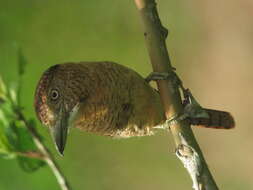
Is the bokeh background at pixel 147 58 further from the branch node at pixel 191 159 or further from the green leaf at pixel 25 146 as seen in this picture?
the branch node at pixel 191 159

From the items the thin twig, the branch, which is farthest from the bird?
the thin twig

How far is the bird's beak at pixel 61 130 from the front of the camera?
2662 mm

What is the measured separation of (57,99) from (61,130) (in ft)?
0.70

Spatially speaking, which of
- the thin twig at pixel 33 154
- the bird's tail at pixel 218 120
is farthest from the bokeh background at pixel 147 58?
the thin twig at pixel 33 154

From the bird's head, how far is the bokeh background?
2.89 m

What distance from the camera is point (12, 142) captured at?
2309mm

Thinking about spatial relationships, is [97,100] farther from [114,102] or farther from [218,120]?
[218,120]

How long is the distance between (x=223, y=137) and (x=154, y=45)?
3.89 metres

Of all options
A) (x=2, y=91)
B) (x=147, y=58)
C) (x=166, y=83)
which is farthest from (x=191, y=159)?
(x=147, y=58)

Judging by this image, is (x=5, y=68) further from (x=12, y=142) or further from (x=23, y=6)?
(x=12, y=142)

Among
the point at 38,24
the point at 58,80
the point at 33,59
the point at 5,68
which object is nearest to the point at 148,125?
the point at 58,80

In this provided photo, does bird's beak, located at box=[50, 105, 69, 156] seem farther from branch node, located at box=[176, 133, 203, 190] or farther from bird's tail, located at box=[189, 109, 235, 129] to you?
bird's tail, located at box=[189, 109, 235, 129]

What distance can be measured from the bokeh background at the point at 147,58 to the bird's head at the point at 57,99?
9.47 ft

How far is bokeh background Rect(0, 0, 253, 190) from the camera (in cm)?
604
